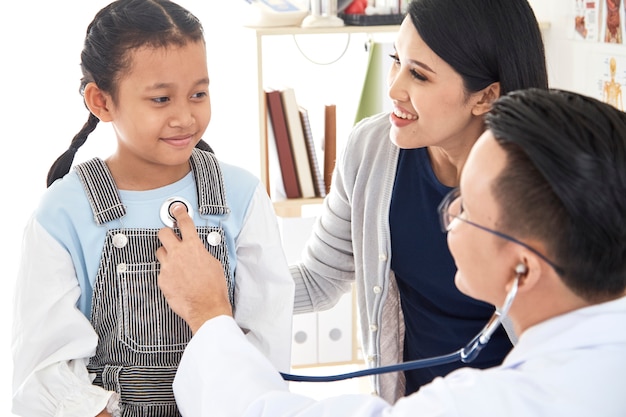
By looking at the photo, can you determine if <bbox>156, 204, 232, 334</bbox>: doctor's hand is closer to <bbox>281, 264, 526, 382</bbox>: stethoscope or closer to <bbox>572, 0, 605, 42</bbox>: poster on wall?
<bbox>281, 264, 526, 382</bbox>: stethoscope

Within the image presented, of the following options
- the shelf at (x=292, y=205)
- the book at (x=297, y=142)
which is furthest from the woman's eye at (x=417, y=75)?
the shelf at (x=292, y=205)

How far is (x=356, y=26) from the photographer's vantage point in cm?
269

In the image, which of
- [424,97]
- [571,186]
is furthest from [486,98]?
[571,186]

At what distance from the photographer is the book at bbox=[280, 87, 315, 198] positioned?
262 centimetres

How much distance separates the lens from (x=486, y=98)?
1.62m

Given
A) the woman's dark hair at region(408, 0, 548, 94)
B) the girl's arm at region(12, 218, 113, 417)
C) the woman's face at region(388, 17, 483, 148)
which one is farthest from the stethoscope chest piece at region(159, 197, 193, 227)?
the woman's dark hair at region(408, 0, 548, 94)

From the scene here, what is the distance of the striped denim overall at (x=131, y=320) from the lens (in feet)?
4.62

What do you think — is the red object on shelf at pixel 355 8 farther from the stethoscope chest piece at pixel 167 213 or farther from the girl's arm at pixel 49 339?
the girl's arm at pixel 49 339

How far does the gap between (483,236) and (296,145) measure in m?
1.63

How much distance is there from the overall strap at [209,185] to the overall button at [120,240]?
14cm

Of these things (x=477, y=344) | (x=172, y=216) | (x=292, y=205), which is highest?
(x=172, y=216)

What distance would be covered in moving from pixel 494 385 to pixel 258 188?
681 mm

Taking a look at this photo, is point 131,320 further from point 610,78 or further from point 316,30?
point 610,78

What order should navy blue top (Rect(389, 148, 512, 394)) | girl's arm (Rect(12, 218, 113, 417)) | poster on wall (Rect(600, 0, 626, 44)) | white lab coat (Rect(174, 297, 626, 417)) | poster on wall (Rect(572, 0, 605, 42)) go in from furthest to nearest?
poster on wall (Rect(572, 0, 605, 42))
poster on wall (Rect(600, 0, 626, 44))
navy blue top (Rect(389, 148, 512, 394))
girl's arm (Rect(12, 218, 113, 417))
white lab coat (Rect(174, 297, 626, 417))
